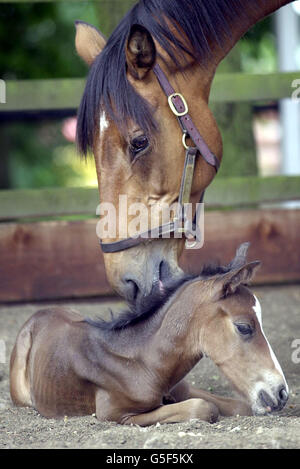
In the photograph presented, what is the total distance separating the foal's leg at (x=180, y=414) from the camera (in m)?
3.05

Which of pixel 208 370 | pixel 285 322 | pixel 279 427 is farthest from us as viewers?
pixel 285 322

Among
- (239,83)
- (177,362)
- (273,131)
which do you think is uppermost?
(273,131)

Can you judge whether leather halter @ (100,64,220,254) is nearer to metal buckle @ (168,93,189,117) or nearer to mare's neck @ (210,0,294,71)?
metal buckle @ (168,93,189,117)

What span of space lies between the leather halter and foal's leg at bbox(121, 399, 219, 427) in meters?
0.76

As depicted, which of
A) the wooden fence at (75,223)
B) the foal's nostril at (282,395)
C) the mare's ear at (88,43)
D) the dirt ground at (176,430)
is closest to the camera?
the dirt ground at (176,430)

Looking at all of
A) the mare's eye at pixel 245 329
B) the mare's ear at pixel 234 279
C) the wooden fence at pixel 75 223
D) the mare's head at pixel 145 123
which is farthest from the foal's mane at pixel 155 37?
the wooden fence at pixel 75 223

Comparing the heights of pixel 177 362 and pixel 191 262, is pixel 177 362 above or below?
below

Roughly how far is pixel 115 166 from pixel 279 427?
54.5 inches

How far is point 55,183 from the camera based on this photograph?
44.2 feet

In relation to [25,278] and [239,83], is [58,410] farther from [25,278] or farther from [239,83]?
[239,83]

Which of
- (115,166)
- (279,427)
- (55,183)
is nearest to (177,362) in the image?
(279,427)

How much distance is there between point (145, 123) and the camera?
331 cm

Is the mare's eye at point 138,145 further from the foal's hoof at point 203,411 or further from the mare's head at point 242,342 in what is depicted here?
the foal's hoof at point 203,411

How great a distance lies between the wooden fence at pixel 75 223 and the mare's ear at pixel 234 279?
2.24 meters
